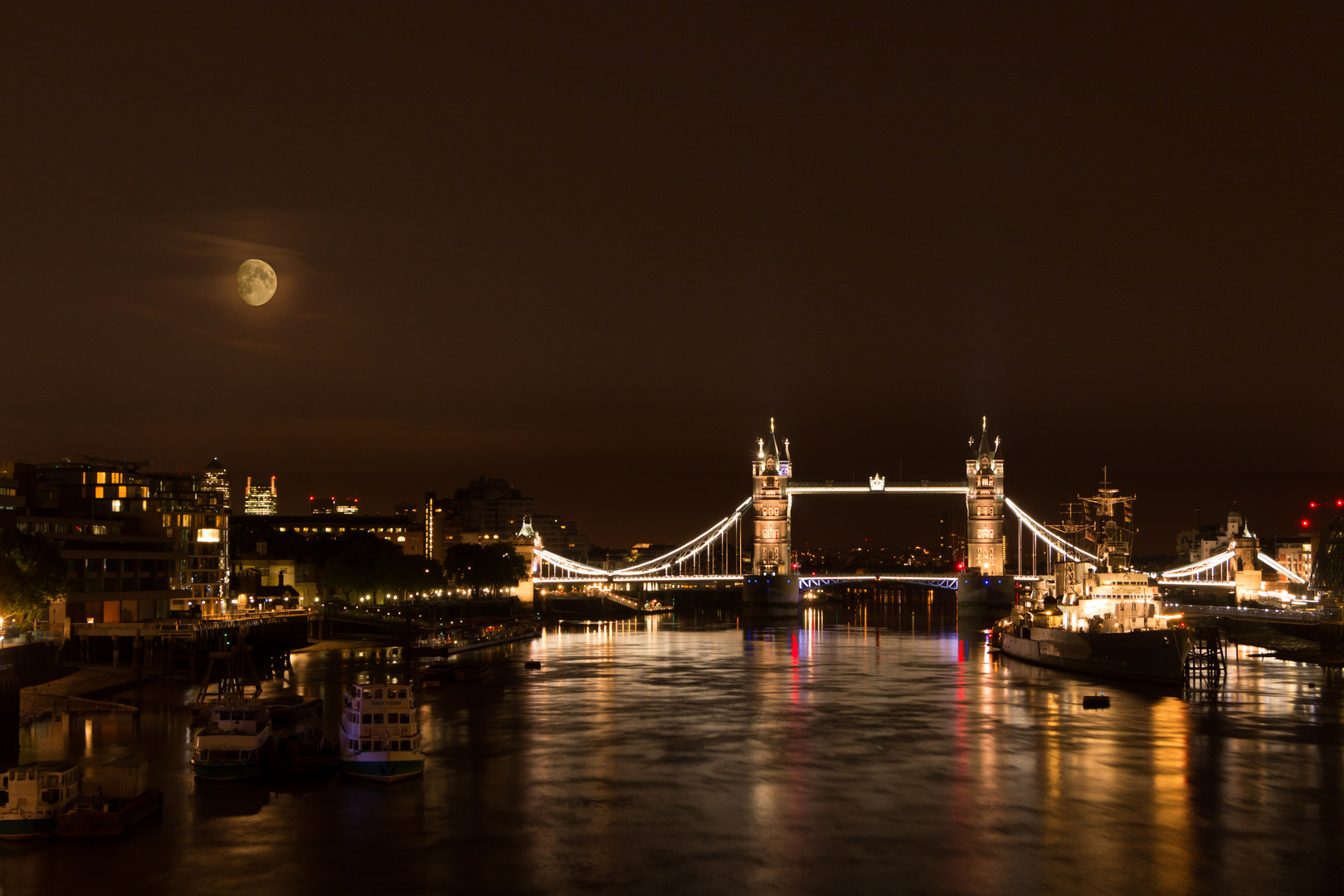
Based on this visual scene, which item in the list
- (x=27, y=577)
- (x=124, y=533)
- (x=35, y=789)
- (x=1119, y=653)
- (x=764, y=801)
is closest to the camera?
(x=35, y=789)

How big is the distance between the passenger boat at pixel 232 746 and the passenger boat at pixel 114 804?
2740 millimetres

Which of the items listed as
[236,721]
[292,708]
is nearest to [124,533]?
[292,708]

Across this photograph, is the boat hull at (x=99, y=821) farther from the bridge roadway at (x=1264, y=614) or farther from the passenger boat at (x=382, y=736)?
the bridge roadway at (x=1264, y=614)

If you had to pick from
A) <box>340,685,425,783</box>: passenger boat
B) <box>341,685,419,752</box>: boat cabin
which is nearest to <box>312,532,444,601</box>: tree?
<box>340,685,425,783</box>: passenger boat

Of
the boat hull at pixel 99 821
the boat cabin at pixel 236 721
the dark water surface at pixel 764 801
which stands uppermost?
the boat cabin at pixel 236 721

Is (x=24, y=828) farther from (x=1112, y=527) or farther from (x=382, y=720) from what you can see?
(x=1112, y=527)

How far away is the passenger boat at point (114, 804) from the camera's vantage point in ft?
93.1

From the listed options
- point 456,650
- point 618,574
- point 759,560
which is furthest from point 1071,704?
point 618,574

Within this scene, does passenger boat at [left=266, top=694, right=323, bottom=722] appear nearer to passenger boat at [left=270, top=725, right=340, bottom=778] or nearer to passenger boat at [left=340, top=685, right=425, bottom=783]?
passenger boat at [left=270, top=725, right=340, bottom=778]

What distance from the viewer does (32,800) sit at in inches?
1107

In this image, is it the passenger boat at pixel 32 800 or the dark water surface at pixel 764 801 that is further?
the passenger boat at pixel 32 800

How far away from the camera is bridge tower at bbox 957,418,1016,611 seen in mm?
140500

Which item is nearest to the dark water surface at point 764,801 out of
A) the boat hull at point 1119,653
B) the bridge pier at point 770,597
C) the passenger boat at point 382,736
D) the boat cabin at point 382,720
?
the passenger boat at point 382,736

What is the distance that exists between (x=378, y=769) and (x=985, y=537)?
12205 centimetres
